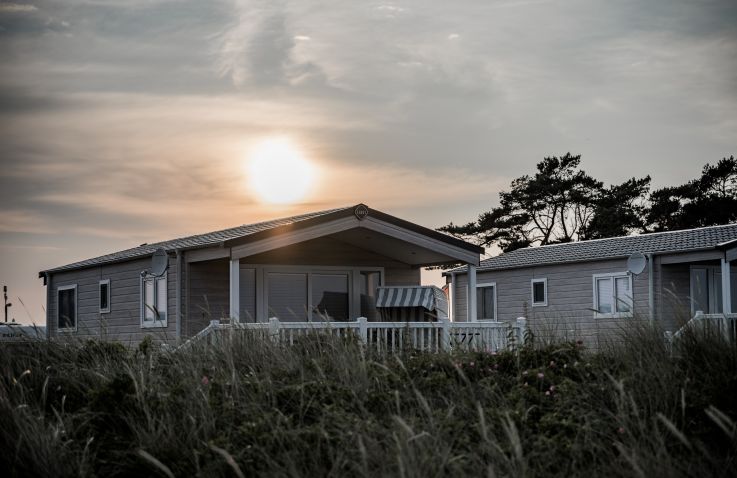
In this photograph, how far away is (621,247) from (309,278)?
877cm

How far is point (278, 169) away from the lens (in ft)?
64.2

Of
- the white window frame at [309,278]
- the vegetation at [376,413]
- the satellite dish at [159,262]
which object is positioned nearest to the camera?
the vegetation at [376,413]

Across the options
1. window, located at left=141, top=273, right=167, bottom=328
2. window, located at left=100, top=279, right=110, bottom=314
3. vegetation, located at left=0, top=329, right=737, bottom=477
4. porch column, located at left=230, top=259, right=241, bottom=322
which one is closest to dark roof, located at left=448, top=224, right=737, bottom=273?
porch column, located at left=230, top=259, right=241, bottom=322

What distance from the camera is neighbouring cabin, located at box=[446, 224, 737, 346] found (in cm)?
2044

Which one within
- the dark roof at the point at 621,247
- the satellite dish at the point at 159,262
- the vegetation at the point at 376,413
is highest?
the dark roof at the point at 621,247

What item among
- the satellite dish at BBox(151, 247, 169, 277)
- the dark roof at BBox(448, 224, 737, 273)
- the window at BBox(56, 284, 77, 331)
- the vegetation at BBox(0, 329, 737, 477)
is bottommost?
the vegetation at BBox(0, 329, 737, 477)

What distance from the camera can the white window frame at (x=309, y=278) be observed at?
57.0ft

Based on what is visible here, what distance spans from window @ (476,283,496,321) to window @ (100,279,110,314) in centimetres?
1063

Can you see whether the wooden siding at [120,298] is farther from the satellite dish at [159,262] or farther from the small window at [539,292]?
the small window at [539,292]

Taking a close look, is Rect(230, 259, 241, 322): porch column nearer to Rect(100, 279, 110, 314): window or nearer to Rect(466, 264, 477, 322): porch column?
Rect(466, 264, 477, 322): porch column

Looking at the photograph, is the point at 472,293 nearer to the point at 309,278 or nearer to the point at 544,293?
the point at 309,278

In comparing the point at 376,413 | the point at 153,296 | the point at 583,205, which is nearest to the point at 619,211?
the point at 583,205

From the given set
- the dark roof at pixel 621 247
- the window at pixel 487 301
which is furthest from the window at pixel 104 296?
the window at pixel 487 301

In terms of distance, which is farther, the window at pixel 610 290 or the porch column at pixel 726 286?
the window at pixel 610 290
